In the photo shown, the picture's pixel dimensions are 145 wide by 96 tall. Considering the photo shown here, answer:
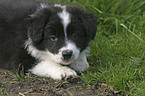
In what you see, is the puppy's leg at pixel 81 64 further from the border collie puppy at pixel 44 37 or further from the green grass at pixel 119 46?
the green grass at pixel 119 46

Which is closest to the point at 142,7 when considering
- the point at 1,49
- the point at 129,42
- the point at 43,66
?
the point at 129,42

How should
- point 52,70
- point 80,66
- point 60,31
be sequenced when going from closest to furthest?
point 60,31 < point 52,70 < point 80,66

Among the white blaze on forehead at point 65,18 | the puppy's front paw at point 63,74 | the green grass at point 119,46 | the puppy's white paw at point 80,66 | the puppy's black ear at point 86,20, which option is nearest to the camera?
the green grass at point 119,46

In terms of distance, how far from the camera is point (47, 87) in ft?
11.8

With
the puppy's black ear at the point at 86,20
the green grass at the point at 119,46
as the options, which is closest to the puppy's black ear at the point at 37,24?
the puppy's black ear at the point at 86,20

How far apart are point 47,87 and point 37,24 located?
1029 millimetres

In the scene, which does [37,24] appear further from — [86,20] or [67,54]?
[86,20]

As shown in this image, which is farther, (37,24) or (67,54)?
(37,24)

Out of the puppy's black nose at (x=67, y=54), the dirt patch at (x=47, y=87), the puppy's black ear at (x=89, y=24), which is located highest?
the puppy's black ear at (x=89, y=24)

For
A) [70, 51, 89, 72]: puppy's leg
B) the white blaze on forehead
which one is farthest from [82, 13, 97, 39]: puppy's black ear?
[70, 51, 89, 72]: puppy's leg

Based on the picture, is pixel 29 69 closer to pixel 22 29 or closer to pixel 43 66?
pixel 43 66

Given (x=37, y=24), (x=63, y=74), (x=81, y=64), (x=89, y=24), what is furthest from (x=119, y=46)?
(x=37, y=24)

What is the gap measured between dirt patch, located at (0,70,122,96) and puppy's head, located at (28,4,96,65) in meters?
0.38

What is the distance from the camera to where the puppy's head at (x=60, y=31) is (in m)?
3.71
